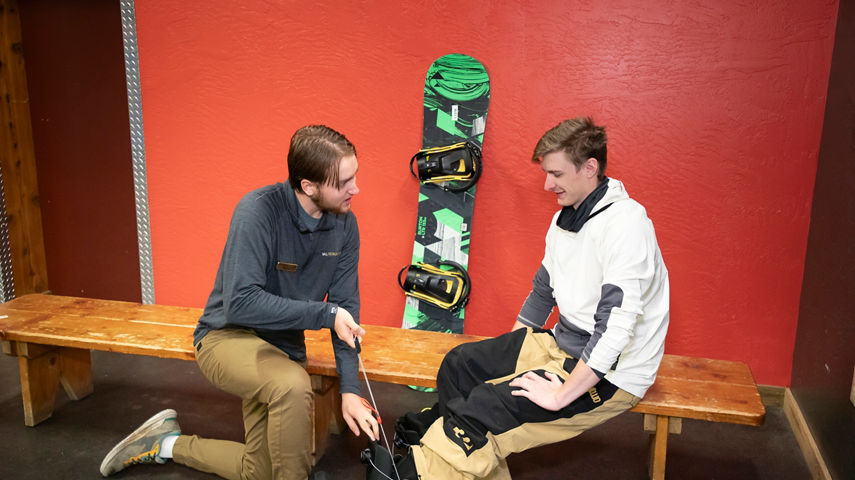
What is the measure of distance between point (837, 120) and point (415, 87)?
5.60ft

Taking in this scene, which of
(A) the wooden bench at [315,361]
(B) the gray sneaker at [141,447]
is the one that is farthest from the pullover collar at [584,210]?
(B) the gray sneaker at [141,447]

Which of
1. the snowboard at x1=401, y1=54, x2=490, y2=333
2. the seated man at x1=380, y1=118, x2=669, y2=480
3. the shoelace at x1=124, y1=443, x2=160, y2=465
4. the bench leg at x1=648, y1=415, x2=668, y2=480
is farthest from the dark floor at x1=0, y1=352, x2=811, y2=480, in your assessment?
the seated man at x1=380, y1=118, x2=669, y2=480

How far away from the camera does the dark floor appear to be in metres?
2.20

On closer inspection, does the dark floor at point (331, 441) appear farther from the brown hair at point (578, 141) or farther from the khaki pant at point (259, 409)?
the brown hair at point (578, 141)

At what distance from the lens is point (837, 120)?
2.29m

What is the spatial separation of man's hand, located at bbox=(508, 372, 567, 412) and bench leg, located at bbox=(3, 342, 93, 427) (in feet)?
6.37

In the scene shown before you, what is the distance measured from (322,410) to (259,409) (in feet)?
1.35

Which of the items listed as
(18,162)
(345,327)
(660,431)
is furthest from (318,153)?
(18,162)

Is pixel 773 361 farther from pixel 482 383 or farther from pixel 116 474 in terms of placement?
pixel 116 474

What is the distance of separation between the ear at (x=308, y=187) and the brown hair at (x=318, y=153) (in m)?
0.01

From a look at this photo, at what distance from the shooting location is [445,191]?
2.73m

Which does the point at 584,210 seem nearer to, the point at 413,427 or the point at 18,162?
the point at 413,427

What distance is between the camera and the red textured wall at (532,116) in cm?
250

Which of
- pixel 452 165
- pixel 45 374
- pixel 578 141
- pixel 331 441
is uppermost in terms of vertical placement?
pixel 578 141
